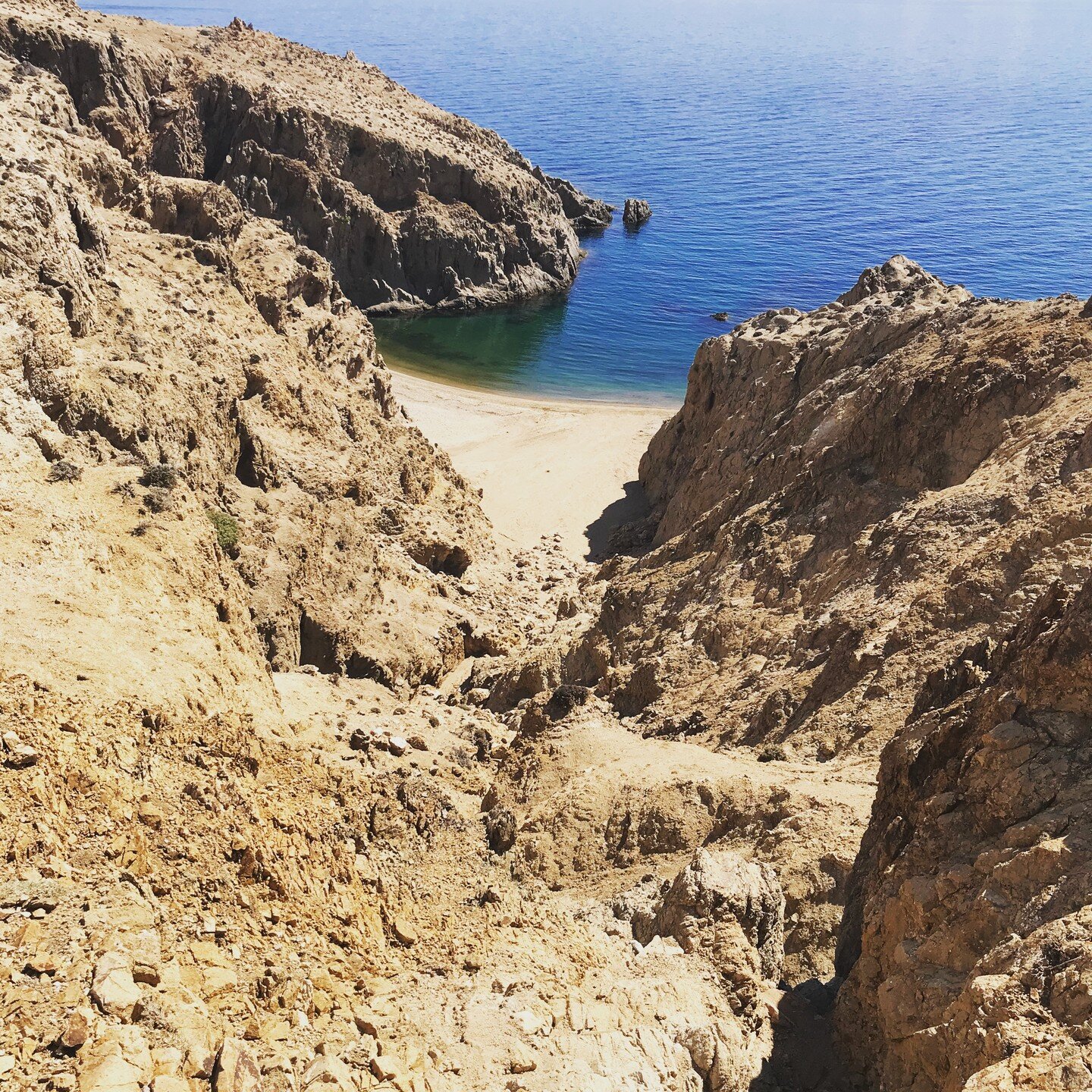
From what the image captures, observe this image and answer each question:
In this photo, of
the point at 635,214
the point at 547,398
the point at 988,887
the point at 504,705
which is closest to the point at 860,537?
the point at 504,705

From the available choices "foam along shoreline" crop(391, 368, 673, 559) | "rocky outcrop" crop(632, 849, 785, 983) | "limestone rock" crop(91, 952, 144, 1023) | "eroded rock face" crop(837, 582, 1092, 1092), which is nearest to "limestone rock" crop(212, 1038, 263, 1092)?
"limestone rock" crop(91, 952, 144, 1023)

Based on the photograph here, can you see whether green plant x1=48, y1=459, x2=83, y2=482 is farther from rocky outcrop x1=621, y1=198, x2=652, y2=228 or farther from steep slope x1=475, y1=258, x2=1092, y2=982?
rocky outcrop x1=621, y1=198, x2=652, y2=228

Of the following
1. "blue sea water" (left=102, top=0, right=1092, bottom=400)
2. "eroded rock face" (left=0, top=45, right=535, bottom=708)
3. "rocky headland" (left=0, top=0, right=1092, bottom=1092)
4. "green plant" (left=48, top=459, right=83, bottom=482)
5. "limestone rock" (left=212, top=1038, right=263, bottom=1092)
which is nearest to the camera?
"limestone rock" (left=212, top=1038, right=263, bottom=1092)

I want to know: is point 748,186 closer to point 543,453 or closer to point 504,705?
point 543,453

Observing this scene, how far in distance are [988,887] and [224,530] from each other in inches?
786

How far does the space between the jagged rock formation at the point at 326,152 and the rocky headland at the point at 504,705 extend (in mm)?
31069

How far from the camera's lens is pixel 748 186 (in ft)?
395

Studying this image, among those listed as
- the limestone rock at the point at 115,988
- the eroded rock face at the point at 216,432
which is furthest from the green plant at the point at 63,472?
the limestone rock at the point at 115,988

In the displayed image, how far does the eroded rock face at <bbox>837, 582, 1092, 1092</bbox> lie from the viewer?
32.8 ft

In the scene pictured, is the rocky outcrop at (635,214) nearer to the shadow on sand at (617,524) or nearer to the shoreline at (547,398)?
the shoreline at (547,398)

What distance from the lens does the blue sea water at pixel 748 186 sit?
8144 centimetres

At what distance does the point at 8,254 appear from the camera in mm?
25219

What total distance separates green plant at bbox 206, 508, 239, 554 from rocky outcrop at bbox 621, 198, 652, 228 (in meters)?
91.1

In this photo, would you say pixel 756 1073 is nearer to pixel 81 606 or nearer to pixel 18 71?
pixel 81 606
